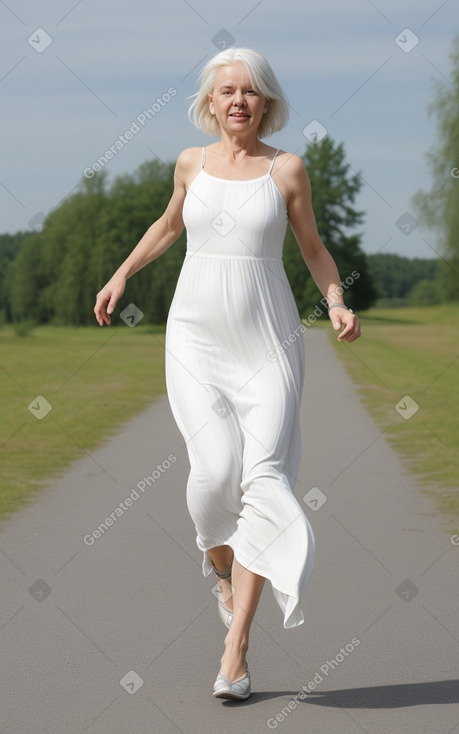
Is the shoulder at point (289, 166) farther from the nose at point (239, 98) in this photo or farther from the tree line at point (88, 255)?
the tree line at point (88, 255)

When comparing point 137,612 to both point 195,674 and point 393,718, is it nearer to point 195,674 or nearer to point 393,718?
point 195,674

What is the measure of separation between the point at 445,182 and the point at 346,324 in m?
50.4

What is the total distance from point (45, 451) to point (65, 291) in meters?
44.7

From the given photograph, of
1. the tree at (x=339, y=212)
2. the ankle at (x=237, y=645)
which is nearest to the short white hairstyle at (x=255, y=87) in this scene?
the ankle at (x=237, y=645)

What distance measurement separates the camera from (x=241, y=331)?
436 centimetres

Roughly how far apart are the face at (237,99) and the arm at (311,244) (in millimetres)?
217

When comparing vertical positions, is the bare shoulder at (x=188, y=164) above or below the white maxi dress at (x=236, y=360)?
above

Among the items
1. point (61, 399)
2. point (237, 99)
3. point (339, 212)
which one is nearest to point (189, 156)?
point (237, 99)

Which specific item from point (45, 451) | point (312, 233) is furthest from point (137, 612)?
point (45, 451)

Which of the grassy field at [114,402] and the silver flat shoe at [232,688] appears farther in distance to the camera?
the grassy field at [114,402]

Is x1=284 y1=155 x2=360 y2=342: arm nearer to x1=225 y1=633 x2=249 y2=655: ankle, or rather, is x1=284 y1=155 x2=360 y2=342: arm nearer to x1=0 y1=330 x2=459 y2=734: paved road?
x1=225 y1=633 x2=249 y2=655: ankle

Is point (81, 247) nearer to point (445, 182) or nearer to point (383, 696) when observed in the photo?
point (445, 182)

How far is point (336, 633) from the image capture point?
16.1 ft

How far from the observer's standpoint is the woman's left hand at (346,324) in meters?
4.26
